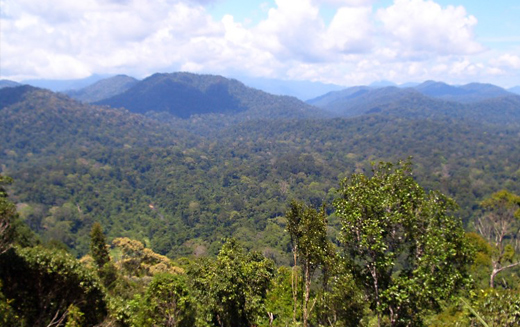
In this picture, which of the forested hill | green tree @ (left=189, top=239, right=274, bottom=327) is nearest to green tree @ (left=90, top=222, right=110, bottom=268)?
green tree @ (left=189, top=239, right=274, bottom=327)

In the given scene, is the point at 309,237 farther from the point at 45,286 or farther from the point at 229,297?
the point at 45,286

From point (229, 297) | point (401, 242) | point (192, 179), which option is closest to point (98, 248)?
point (229, 297)

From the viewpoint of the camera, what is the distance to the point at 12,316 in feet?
30.0

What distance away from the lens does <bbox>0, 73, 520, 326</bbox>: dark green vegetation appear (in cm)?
851

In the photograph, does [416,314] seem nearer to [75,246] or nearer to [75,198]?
[75,246]

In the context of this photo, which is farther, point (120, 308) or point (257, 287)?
point (257, 287)

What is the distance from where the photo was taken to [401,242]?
8539 mm

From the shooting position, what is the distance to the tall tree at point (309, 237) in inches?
344

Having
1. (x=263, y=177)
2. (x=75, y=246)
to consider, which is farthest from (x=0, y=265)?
(x=263, y=177)

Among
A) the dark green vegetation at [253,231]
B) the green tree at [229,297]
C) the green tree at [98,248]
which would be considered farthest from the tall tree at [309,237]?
the green tree at [98,248]

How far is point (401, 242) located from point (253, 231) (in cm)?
8393

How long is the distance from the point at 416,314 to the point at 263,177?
130 meters

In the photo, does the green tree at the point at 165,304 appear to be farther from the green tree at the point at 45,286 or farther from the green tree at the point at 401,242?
the green tree at the point at 401,242

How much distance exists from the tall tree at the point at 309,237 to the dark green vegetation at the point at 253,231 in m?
0.04
